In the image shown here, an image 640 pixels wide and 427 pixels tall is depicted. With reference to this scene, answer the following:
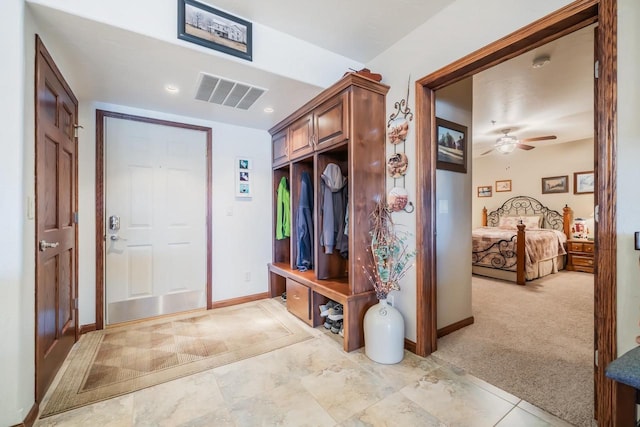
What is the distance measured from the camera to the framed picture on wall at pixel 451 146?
8.09ft

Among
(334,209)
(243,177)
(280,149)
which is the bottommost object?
(334,209)

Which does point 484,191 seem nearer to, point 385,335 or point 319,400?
point 385,335

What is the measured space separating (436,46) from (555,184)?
5.80 meters

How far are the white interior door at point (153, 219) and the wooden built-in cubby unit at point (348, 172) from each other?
1.25 meters

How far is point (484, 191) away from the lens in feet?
23.5

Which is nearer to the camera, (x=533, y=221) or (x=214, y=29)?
(x=214, y=29)

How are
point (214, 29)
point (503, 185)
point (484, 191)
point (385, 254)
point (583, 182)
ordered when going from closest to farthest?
point (214, 29) < point (385, 254) < point (583, 182) < point (503, 185) < point (484, 191)

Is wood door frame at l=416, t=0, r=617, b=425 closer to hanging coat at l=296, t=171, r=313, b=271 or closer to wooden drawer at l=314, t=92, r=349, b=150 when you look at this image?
wooden drawer at l=314, t=92, r=349, b=150

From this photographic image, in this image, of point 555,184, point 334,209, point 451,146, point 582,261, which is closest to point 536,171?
point 555,184

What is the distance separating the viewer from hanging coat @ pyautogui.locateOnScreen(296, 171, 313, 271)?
2990mm

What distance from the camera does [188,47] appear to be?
1846mm

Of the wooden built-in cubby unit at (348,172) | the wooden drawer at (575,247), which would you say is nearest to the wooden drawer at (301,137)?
the wooden built-in cubby unit at (348,172)

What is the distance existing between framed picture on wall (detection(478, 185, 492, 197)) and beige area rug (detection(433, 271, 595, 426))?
12.3 feet

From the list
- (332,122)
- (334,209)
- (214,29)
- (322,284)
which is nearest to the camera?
(214,29)
